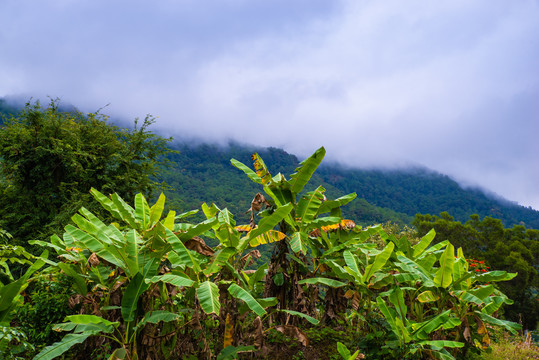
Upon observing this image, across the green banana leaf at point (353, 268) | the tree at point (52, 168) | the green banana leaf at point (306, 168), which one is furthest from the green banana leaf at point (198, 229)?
the tree at point (52, 168)

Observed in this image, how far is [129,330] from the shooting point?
3115mm

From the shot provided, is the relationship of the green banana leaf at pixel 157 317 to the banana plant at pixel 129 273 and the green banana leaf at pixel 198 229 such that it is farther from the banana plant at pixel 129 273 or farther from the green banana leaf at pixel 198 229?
the green banana leaf at pixel 198 229

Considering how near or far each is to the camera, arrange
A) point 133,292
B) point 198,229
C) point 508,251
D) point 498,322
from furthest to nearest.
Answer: point 508,251 < point 498,322 < point 198,229 < point 133,292

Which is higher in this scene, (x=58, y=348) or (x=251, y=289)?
(x=251, y=289)

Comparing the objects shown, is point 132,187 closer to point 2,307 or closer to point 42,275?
point 42,275

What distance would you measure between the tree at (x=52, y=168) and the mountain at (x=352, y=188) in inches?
617

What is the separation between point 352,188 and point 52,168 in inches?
2982

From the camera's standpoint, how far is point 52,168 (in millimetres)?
10633

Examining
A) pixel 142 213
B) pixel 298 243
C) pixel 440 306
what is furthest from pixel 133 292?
pixel 440 306

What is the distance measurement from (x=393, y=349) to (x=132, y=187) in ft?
32.9

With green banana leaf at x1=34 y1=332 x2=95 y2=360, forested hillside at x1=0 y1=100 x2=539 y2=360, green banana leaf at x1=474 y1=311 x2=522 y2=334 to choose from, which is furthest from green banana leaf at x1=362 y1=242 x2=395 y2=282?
green banana leaf at x1=34 y1=332 x2=95 y2=360

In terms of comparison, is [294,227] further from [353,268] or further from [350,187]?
[350,187]

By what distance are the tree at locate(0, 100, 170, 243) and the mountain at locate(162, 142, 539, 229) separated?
51.4 feet

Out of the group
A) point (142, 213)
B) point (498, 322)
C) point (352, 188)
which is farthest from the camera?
point (352, 188)
